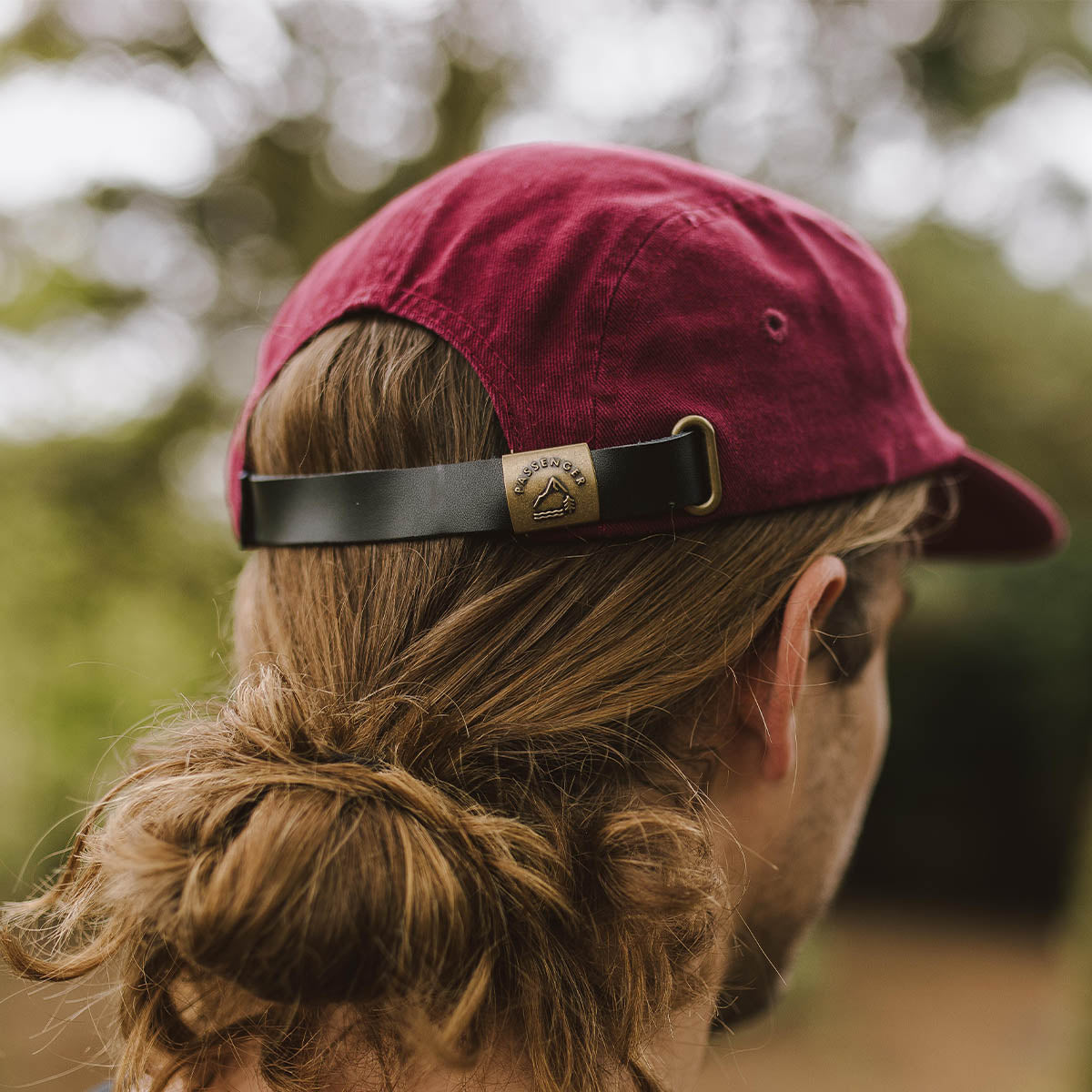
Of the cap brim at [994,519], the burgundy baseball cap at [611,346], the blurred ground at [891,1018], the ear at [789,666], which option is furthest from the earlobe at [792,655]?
the blurred ground at [891,1018]

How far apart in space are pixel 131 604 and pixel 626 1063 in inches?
226

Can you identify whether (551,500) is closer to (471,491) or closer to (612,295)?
(471,491)

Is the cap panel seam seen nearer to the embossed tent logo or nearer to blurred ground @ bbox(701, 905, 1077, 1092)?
the embossed tent logo

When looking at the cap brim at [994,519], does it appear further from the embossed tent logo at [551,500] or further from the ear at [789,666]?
the embossed tent logo at [551,500]

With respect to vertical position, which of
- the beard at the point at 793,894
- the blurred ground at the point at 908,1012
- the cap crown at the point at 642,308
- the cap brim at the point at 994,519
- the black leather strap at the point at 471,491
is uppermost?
the cap crown at the point at 642,308

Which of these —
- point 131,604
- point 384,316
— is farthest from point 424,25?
point 384,316

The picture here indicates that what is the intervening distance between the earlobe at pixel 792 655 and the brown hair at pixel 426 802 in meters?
0.03

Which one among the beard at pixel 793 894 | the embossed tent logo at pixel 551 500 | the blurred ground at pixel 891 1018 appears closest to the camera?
the embossed tent logo at pixel 551 500

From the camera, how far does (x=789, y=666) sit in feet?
4.14

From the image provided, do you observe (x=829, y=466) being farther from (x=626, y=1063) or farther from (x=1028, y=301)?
(x=1028, y=301)

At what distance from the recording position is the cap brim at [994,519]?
1.85 metres

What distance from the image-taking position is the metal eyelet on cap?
3.94 ft

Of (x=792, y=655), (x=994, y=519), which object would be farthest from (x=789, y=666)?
(x=994, y=519)

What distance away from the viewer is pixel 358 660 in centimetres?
124
